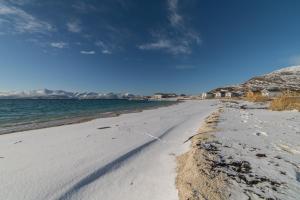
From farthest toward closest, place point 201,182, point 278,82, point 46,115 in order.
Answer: point 278,82
point 46,115
point 201,182

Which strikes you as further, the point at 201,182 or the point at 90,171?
the point at 90,171

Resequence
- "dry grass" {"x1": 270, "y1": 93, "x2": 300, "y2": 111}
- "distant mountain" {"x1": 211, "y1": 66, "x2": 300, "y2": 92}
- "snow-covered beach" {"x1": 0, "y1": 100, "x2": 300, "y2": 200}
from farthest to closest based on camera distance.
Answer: "distant mountain" {"x1": 211, "y1": 66, "x2": 300, "y2": 92}
"dry grass" {"x1": 270, "y1": 93, "x2": 300, "y2": 111}
"snow-covered beach" {"x1": 0, "y1": 100, "x2": 300, "y2": 200}

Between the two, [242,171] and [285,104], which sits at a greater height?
[285,104]

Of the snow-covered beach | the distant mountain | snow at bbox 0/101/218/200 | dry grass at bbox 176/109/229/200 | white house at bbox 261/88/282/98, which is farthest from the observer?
the distant mountain

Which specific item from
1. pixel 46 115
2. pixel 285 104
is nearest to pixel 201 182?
pixel 285 104

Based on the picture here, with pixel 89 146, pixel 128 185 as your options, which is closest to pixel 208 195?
pixel 128 185

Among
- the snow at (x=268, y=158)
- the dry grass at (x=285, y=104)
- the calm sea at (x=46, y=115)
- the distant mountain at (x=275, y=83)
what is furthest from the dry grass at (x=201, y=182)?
the distant mountain at (x=275, y=83)

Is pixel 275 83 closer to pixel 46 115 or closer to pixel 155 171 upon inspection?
pixel 46 115

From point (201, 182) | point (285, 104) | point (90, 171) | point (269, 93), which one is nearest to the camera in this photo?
point (201, 182)

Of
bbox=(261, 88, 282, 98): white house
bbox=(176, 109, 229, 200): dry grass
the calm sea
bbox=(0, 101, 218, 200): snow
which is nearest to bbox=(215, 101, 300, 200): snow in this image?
bbox=(176, 109, 229, 200): dry grass

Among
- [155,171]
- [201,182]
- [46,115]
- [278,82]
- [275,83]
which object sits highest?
[278,82]

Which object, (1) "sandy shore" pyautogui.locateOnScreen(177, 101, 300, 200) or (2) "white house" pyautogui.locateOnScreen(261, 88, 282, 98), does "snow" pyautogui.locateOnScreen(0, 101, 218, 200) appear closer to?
(1) "sandy shore" pyautogui.locateOnScreen(177, 101, 300, 200)

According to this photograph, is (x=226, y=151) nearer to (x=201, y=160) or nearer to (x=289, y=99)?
(x=201, y=160)

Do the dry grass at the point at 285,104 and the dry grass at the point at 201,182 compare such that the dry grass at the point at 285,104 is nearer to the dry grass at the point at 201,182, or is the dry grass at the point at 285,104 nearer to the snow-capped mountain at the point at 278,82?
the dry grass at the point at 201,182
